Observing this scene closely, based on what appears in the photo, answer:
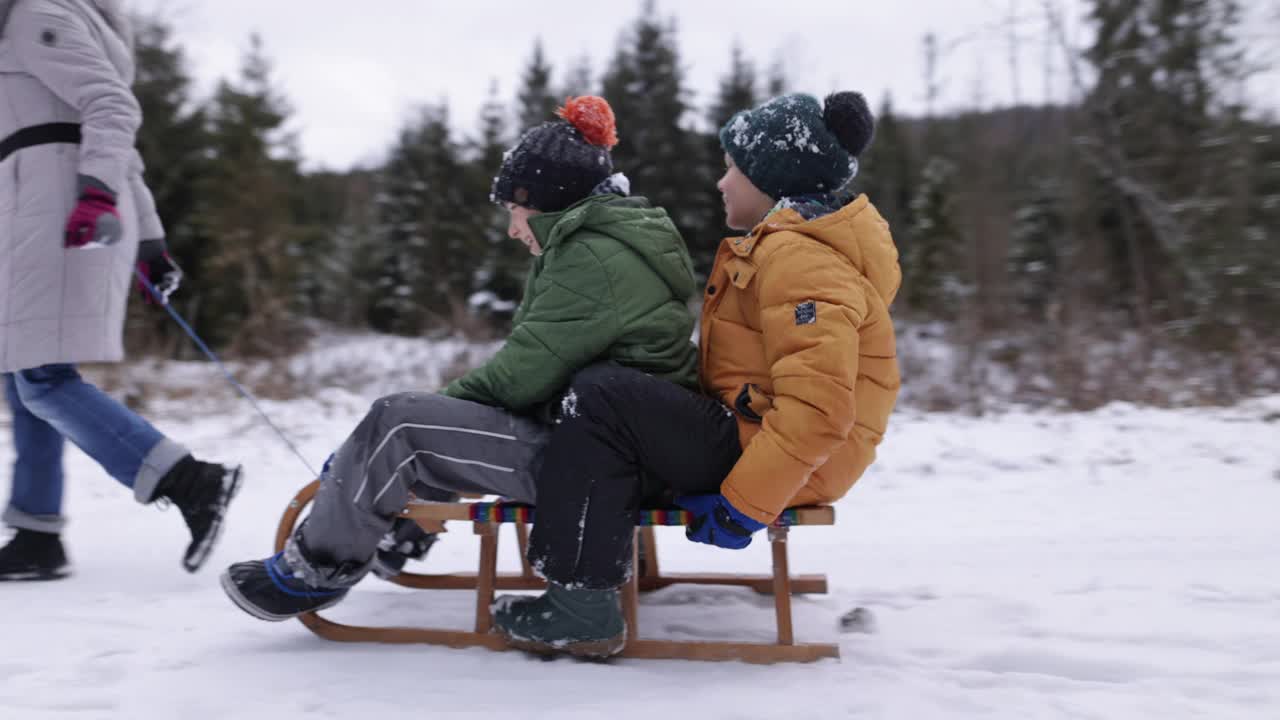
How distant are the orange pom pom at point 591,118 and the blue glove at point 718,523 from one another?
103 centimetres

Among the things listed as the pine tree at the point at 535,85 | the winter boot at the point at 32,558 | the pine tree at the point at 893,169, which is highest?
the pine tree at the point at 535,85

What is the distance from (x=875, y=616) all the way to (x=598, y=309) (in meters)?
1.27

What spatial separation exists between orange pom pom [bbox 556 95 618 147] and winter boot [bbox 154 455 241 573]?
1644 mm

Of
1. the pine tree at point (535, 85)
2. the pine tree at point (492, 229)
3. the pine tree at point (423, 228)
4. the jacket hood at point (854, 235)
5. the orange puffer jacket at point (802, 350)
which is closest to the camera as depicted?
the orange puffer jacket at point (802, 350)

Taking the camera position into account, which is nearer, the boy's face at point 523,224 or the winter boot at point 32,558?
the boy's face at point 523,224

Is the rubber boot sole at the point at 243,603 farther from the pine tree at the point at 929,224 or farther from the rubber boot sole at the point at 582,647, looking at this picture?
the pine tree at the point at 929,224

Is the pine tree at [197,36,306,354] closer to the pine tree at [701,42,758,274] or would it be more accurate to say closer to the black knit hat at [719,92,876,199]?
the pine tree at [701,42,758,274]

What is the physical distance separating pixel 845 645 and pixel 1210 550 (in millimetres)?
1607

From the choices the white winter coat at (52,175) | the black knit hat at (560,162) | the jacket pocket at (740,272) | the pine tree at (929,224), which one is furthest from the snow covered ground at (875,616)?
the pine tree at (929,224)

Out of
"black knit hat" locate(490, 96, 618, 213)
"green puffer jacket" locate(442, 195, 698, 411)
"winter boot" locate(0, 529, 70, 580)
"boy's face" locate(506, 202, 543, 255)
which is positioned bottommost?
"winter boot" locate(0, 529, 70, 580)

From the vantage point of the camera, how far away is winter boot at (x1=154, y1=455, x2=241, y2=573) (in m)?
2.83

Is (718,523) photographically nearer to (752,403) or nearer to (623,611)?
(752,403)

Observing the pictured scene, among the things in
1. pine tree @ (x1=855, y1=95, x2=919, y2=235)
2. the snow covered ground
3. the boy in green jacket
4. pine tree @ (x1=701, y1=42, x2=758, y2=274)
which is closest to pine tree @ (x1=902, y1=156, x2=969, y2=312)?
pine tree @ (x1=855, y1=95, x2=919, y2=235)

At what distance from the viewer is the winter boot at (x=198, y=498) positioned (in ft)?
9.28
